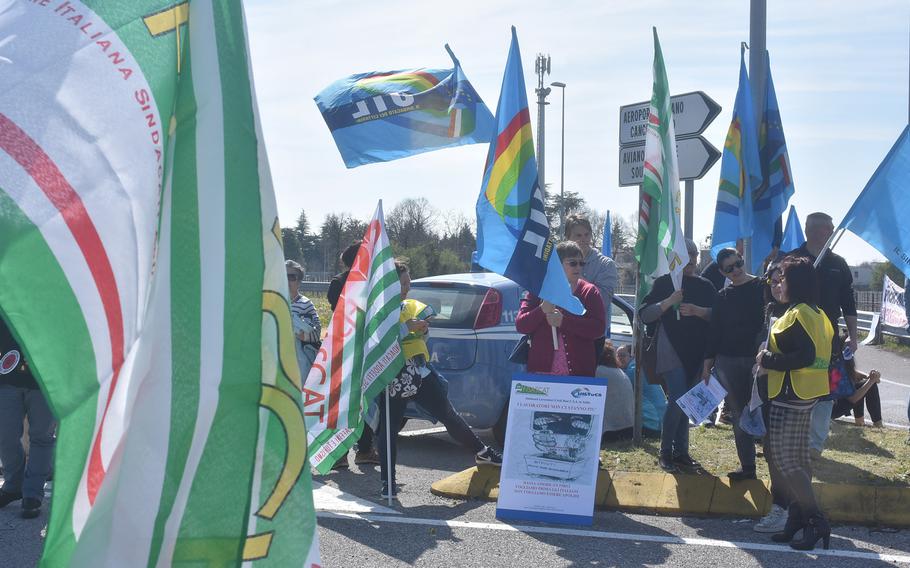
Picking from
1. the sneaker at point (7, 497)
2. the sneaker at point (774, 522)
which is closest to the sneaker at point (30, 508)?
the sneaker at point (7, 497)

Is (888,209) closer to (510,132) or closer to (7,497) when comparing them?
(510,132)

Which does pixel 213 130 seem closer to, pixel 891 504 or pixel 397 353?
pixel 397 353

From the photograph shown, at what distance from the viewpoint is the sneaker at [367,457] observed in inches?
348

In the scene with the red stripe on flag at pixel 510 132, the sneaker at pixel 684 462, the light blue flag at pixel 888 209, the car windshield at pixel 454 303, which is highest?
the red stripe on flag at pixel 510 132

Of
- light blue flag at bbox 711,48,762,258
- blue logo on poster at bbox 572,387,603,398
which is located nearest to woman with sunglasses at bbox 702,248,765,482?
blue logo on poster at bbox 572,387,603,398

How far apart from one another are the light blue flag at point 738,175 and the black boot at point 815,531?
346 centimetres

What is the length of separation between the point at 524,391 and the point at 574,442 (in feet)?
1.58

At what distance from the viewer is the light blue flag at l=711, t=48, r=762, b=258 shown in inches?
362

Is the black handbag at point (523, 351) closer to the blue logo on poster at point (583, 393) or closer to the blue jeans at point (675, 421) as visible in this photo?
the blue logo on poster at point (583, 393)

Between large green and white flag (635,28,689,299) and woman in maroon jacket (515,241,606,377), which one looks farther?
large green and white flag (635,28,689,299)

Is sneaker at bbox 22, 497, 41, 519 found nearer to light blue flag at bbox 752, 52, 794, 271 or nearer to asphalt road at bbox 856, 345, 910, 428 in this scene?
light blue flag at bbox 752, 52, 794, 271

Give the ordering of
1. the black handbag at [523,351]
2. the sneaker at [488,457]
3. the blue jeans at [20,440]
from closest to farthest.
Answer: the blue jeans at [20,440]
the black handbag at [523,351]
the sneaker at [488,457]

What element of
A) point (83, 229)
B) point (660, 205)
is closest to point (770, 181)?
point (660, 205)

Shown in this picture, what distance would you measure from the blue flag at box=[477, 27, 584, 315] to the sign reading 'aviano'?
8.27 ft
